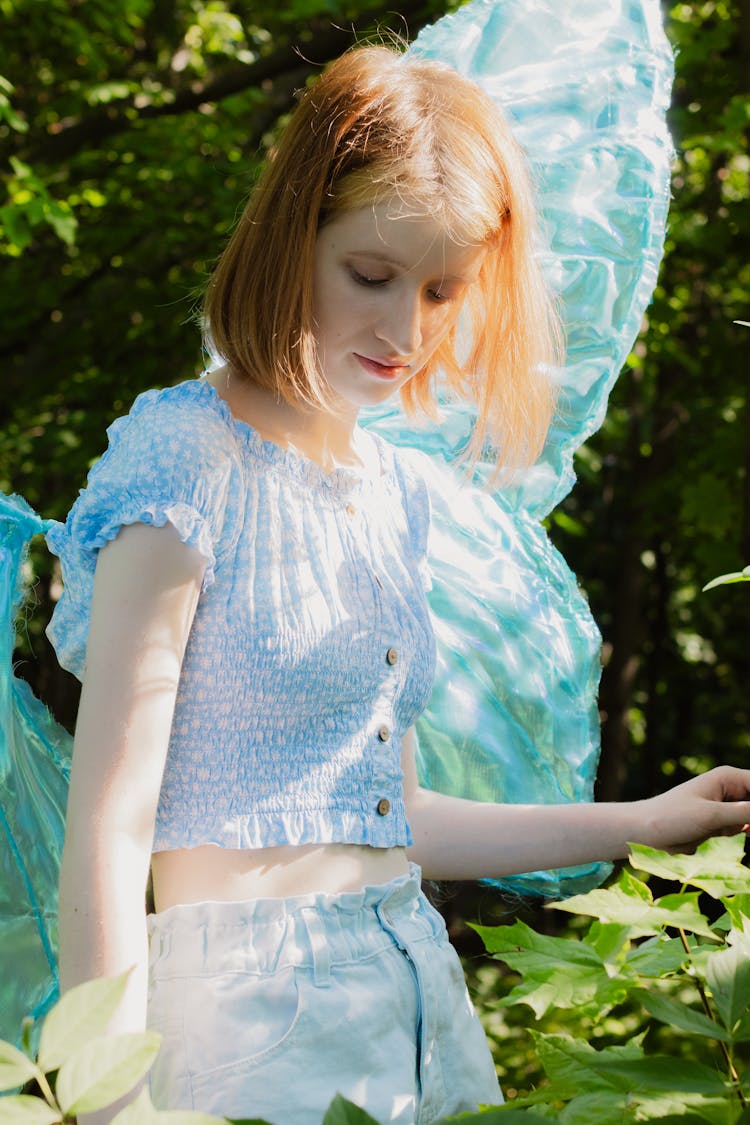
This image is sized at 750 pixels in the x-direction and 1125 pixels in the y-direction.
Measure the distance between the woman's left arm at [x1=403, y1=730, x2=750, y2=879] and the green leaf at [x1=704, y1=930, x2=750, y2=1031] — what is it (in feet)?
1.97

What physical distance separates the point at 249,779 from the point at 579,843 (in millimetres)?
454

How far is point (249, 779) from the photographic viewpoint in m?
1.27

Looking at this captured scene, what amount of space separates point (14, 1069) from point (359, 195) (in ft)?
3.17

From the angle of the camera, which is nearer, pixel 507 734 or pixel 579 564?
pixel 507 734

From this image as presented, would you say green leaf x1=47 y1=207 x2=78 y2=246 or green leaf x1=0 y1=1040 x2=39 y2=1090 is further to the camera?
green leaf x1=47 y1=207 x2=78 y2=246

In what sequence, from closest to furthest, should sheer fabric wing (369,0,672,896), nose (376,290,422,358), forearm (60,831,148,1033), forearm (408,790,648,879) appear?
forearm (60,831,148,1033) → nose (376,290,422,358) → forearm (408,790,648,879) → sheer fabric wing (369,0,672,896)

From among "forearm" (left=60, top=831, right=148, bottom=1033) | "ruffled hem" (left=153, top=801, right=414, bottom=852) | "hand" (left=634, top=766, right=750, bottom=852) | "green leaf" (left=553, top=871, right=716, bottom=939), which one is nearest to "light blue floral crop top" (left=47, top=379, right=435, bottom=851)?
"ruffled hem" (left=153, top=801, right=414, bottom=852)

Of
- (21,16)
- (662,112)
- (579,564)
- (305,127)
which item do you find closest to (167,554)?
(305,127)

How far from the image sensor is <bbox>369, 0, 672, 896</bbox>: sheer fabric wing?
5.97ft

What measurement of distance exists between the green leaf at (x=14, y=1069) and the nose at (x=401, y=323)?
881 mm

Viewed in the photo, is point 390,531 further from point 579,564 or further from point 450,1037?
point 579,564

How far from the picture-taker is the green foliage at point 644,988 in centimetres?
77

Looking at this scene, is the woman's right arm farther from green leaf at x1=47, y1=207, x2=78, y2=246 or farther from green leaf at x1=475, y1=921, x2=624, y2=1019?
green leaf at x1=47, y1=207, x2=78, y2=246

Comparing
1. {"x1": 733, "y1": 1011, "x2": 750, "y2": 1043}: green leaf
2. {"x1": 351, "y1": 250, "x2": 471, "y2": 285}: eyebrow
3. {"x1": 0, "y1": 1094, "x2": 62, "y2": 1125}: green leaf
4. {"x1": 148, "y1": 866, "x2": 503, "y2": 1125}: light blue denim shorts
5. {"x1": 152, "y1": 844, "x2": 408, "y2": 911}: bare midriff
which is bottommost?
{"x1": 148, "y1": 866, "x2": 503, "y2": 1125}: light blue denim shorts
